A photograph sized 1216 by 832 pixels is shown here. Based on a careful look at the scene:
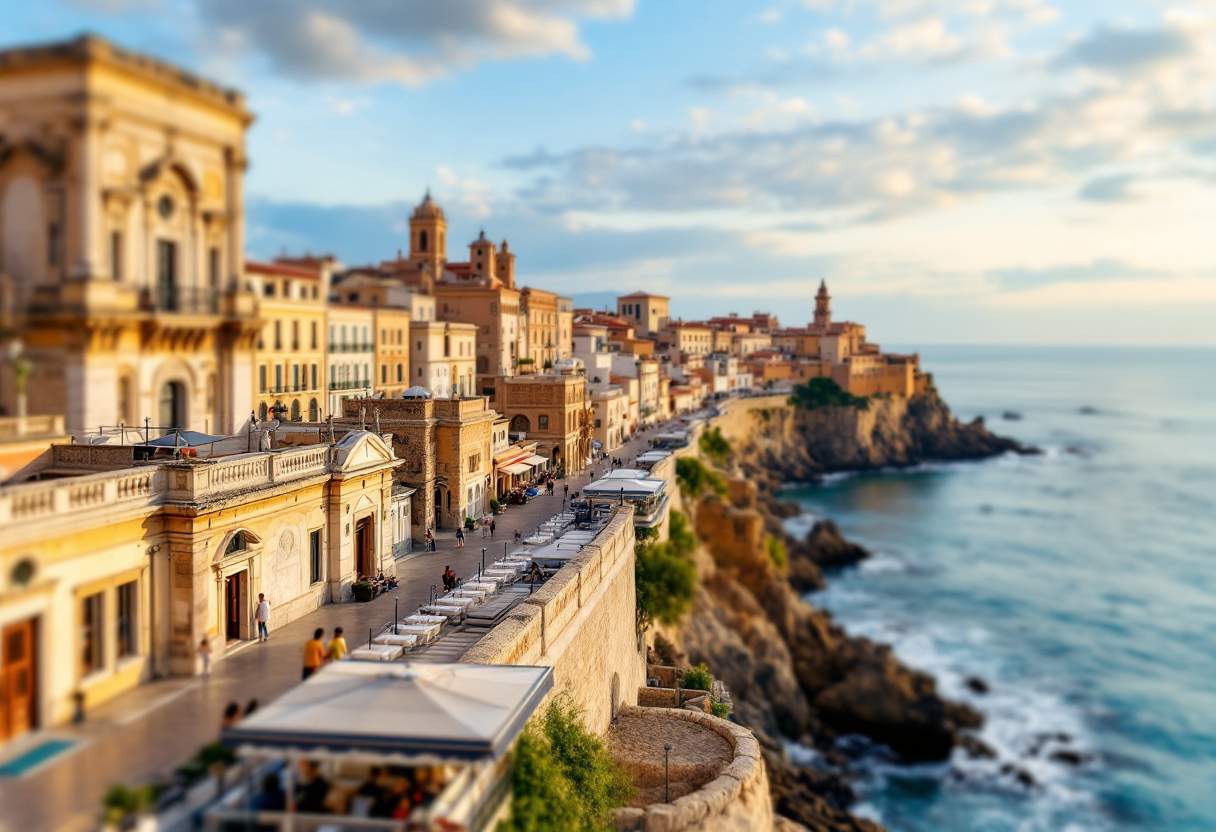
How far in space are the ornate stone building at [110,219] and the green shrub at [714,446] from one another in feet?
215

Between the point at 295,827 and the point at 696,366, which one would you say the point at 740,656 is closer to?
the point at 295,827

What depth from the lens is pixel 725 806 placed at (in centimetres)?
2136

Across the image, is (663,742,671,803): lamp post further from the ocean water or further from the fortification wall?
the ocean water

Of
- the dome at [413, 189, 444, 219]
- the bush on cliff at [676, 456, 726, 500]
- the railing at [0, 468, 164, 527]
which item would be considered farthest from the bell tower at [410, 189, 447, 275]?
the railing at [0, 468, 164, 527]

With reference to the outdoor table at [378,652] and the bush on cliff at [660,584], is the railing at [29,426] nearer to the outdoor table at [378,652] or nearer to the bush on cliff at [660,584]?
the outdoor table at [378,652]

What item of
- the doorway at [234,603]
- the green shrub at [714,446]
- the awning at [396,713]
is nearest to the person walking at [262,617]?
the doorway at [234,603]

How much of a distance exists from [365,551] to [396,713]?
1427cm

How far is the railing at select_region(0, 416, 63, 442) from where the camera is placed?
28.7 ft

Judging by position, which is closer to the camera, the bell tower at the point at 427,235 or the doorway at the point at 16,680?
the doorway at the point at 16,680

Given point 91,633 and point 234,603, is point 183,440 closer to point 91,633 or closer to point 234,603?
point 91,633

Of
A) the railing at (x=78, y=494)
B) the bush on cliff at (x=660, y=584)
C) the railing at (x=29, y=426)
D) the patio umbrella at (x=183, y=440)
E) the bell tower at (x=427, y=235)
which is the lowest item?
the bush on cliff at (x=660, y=584)

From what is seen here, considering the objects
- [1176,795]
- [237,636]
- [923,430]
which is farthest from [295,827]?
[923,430]

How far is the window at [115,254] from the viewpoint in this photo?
834 centimetres

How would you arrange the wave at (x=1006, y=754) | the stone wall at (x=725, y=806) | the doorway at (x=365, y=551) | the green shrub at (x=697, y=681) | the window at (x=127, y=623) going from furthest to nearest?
the wave at (x=1006, y=754), the green shrub at (x=697, y=681), the doorway at (x=365, y=551), the stone wall at (x=725, y=806), the window at (x=127, y=623)
